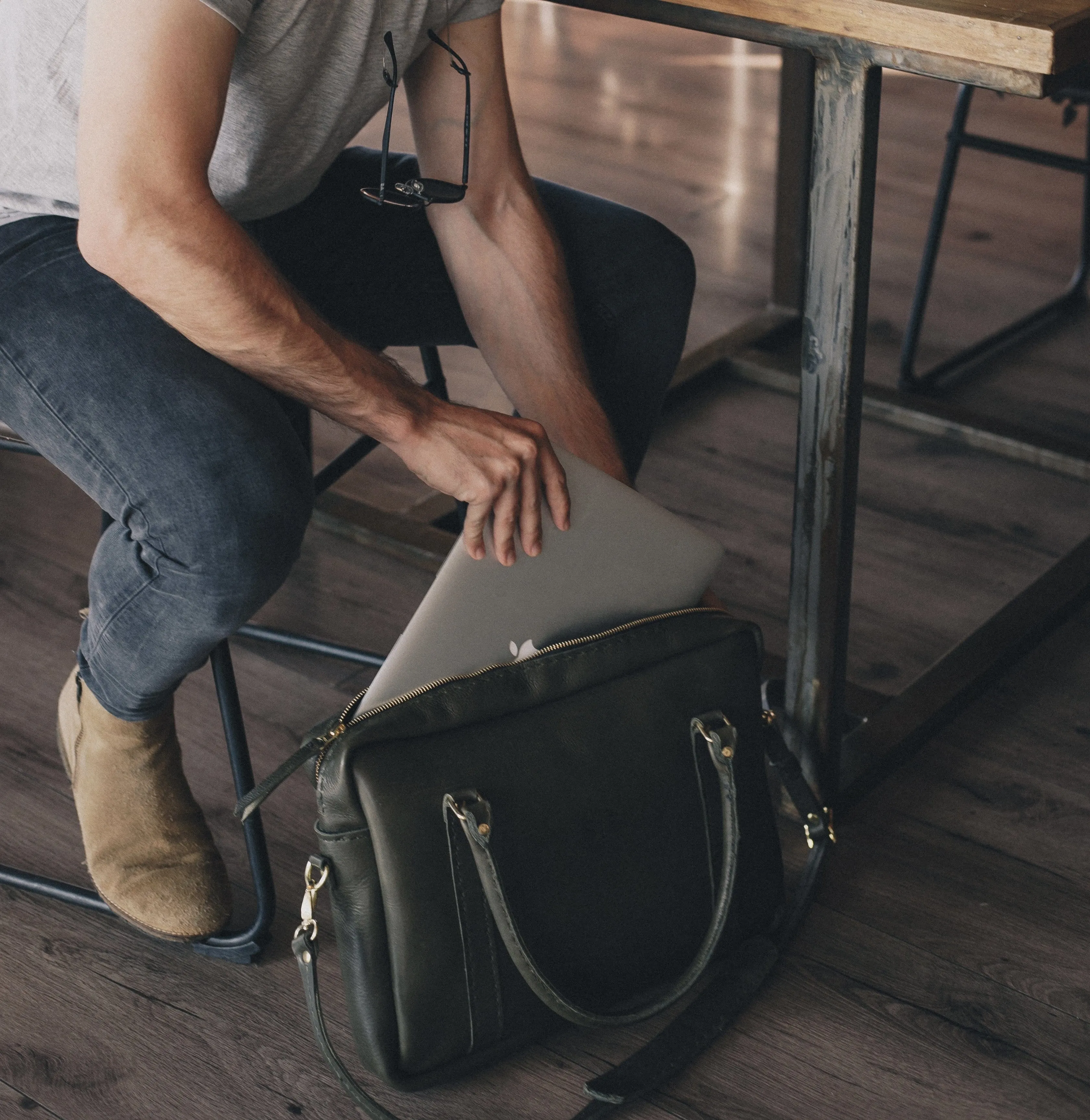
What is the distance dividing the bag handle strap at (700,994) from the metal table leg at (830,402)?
87mm

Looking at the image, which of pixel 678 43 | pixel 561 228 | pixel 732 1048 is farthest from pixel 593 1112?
pixel 678 43

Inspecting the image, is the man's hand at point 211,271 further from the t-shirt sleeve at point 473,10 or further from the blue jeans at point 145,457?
the t-shirt sleeve at point 473,10

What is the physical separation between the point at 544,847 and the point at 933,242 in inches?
56.3

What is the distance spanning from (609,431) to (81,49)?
51 centimetres

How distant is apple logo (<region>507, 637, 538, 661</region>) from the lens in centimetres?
104

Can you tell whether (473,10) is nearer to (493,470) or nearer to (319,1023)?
(493,470)

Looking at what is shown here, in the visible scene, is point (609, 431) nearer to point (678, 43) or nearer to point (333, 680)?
point (333, 680)

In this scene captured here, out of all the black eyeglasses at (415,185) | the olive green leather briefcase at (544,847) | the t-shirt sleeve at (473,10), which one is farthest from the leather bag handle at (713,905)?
the t-shirt sleeve at (473,10)

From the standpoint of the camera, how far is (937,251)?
2.24 metres

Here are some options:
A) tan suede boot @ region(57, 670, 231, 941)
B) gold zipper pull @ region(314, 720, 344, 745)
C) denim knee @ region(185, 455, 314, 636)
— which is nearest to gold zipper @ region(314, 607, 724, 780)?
gold zipper pull @ region(314, 720, 344, 745)

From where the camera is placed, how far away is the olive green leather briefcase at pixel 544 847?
0.97m

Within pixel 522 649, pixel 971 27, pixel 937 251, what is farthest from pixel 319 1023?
pixel 937 251

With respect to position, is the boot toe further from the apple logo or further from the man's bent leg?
the apple logo

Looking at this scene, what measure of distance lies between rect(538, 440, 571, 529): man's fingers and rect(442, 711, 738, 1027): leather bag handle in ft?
0.62
